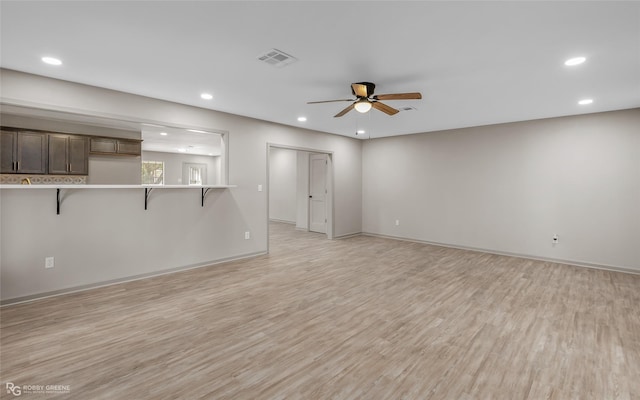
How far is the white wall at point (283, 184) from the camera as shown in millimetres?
9617

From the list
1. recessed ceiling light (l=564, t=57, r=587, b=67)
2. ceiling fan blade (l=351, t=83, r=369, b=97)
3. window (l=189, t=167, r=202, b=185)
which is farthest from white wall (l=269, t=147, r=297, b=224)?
recessed ceiling light (l=564, t=57, r=587, b=67)

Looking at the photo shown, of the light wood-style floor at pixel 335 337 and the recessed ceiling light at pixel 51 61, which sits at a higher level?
the recessed ceiling light at pixel 51 61

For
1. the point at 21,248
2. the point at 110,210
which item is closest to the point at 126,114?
the point at 110,210

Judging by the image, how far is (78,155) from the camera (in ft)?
18.4

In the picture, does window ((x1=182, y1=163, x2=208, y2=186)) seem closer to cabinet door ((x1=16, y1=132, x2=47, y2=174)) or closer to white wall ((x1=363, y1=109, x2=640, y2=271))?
cabinet door ((x1=16, y1=132, x2=47, y2=174))

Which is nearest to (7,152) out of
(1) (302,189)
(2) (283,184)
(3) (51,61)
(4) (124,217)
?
(4) (124,217)

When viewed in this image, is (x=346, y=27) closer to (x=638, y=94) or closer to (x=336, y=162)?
(x=638, y=94)

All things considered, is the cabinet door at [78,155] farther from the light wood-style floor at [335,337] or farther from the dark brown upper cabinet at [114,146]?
the light wood-style floor at [335,337]

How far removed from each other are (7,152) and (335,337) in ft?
19.0

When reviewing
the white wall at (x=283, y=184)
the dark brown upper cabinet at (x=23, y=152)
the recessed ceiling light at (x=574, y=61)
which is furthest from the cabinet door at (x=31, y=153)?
the recessed ceiling light at (x=574, y=61)

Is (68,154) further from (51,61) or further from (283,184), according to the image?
(283,184)

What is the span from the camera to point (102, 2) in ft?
6.64

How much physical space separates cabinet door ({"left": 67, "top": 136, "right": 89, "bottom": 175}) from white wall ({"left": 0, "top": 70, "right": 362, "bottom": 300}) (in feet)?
8.57

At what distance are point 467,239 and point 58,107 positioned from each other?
23.4ft
